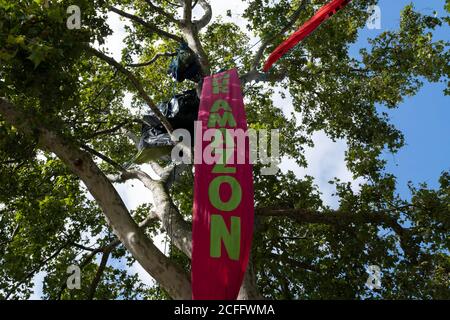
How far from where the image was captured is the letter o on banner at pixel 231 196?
480cm

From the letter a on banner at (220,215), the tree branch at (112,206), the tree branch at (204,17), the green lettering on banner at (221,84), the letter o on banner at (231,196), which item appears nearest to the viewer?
the letter a on banner at (220,215)

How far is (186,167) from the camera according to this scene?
836 centimetres

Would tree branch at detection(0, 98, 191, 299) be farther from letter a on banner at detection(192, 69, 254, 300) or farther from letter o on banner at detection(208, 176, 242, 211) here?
letter o on banner at detection(208, 176, 242, 211)

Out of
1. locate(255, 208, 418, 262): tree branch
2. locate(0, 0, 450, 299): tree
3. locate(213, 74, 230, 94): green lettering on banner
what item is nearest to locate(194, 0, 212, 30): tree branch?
locate(0, 0, 450, 299): tree

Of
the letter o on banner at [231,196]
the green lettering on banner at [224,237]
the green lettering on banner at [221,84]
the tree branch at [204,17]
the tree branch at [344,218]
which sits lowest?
the green lettering on banner at [224,237]

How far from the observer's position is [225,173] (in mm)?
5039

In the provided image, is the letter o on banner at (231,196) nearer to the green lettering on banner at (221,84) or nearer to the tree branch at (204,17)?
the green lettering on banner at (221,84)

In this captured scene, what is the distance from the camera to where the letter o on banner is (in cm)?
480

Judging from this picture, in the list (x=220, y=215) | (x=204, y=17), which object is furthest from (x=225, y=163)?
(x=204, y=17)

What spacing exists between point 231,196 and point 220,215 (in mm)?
235

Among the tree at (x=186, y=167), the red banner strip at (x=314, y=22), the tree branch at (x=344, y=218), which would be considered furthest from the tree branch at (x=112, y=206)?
the red banner strip at (x=314, y=22)

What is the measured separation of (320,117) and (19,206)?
685 cm

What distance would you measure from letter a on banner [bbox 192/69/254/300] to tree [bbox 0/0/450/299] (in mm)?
802
